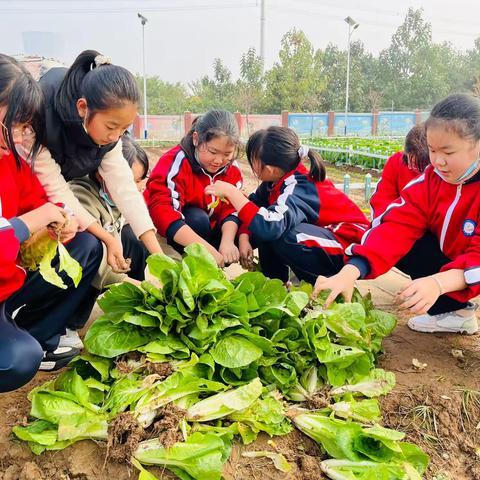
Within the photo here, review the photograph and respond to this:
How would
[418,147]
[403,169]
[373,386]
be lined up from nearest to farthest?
1. [373,386]
2. [418,147]
3. [403,169]

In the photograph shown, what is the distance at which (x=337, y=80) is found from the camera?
205 feet

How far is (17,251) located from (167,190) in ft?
5.41

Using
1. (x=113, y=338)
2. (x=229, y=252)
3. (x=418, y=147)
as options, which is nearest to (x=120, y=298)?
(x=113, y=338)

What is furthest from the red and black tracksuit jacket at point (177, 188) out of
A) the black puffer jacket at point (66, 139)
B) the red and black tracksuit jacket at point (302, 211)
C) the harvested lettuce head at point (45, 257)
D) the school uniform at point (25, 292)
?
the harvested lettuce head at point (45, 257)

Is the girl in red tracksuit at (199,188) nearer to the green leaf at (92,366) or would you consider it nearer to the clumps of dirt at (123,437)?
the green leaf at (92,366)

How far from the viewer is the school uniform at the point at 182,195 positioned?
357cm

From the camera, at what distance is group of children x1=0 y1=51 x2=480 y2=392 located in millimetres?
2262

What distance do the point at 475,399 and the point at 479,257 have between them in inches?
26.8

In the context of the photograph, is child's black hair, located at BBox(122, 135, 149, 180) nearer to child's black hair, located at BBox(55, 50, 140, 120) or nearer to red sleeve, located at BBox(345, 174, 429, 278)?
child's black hair, located at BBox(55, 50, 140, 120)

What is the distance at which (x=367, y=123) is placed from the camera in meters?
36.6

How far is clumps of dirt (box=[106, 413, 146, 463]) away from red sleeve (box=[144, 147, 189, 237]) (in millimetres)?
1746

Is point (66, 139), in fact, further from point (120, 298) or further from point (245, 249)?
point (245, 249)

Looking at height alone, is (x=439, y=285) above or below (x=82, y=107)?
below

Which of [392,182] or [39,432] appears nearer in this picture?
[39,432]
